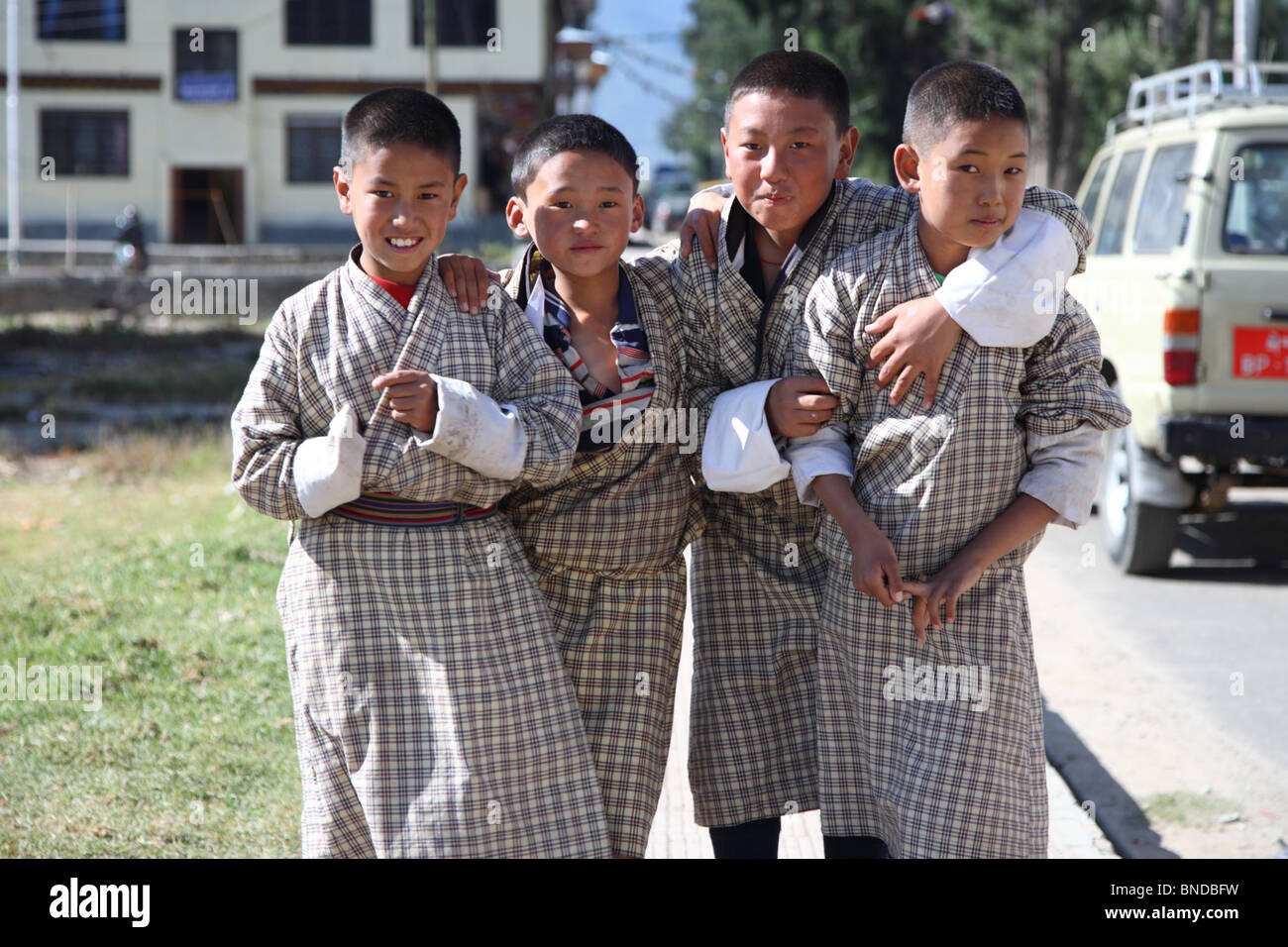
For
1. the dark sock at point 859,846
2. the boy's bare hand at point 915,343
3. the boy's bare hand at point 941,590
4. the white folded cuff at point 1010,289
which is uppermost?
the white folded cuff at point 1010,289

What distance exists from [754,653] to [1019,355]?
2.72 feet

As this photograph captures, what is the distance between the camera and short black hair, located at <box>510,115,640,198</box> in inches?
104

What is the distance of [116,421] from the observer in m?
10.3

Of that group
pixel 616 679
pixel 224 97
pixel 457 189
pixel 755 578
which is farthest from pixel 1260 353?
pixel 224 97

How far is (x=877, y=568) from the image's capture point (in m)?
2.49

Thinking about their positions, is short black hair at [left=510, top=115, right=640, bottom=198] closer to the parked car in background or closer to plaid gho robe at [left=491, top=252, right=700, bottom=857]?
plaid gho robe at [left=491, top=252, right=700, bottom=857]

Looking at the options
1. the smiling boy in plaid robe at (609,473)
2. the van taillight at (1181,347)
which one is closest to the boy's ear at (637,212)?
the smiling boy in plaid robe at (609,473)

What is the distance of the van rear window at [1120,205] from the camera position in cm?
730

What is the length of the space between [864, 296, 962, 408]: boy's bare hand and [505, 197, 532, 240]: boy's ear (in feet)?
2.35

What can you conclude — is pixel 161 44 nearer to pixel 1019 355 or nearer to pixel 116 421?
pixel 116 421

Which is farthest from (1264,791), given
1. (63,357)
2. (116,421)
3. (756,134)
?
(63,357)

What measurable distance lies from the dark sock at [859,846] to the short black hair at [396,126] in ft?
4.88

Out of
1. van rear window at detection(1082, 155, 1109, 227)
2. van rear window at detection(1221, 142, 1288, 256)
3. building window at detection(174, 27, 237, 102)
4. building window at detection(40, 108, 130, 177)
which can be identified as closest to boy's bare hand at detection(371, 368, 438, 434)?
van rear window at detection(1221, 142, 1288, 256)

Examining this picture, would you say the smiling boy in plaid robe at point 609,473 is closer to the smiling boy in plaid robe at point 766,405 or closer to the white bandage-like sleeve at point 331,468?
the smiling boy in plaid robe at point 766,405
